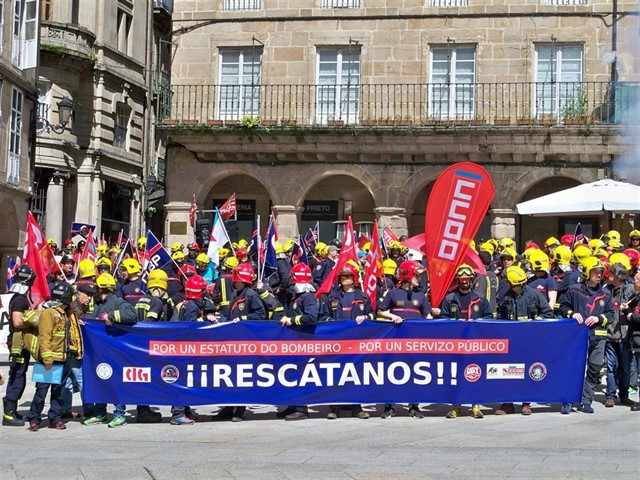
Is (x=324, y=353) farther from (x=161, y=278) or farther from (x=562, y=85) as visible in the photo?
(x=562, y=85)

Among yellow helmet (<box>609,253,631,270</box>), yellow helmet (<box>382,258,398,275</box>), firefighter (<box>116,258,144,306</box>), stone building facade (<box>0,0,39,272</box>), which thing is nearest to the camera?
yellow helmet (<box>609,253,631,270</box>)

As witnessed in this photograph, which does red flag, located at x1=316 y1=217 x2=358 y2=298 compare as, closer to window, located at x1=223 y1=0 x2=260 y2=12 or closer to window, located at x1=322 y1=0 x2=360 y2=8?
window, located at x1=322 y1=0 x2=360 y2=8

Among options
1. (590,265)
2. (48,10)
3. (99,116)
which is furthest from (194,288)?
(48,10)

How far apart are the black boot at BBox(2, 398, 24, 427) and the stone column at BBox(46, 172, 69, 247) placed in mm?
19106

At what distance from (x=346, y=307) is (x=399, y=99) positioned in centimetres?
1359

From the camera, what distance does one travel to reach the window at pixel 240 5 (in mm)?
25922

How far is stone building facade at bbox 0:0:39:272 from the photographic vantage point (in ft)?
78.8

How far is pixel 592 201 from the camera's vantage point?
18.5 meters

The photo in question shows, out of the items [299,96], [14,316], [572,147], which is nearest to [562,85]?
[572,147]

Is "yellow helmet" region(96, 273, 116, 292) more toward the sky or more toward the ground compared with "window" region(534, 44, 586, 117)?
more toward the ground

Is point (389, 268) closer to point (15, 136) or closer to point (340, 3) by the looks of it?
point (340, 3)

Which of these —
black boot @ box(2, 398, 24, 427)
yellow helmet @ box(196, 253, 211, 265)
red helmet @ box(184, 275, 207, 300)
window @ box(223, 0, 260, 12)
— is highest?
window @ box(223, 0, 260, 12)

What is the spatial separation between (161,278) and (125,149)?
23130 mm

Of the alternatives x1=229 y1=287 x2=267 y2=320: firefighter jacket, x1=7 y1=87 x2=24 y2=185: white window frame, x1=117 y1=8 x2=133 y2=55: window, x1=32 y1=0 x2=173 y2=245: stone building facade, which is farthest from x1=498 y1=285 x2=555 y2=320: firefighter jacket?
x1=117 y1=8 x2=133 y2=55: window
